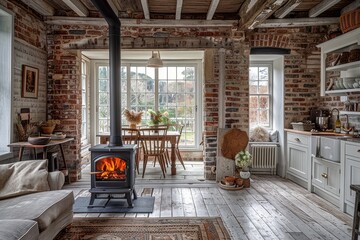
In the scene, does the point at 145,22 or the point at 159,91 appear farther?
the point at 159,91

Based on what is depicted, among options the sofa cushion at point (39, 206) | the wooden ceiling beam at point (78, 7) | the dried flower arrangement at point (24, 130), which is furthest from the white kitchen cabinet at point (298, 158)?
the dried flower arrangement at point (24, 130)

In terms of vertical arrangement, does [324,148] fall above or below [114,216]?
above

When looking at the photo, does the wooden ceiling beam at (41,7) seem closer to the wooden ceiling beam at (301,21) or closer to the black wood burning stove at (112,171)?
the black wood burning stove at (112,171)

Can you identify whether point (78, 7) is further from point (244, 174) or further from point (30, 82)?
point (244, 174)

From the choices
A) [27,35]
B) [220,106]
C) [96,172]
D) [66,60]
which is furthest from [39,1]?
[220,106]

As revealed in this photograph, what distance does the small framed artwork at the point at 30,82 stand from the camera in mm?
4031

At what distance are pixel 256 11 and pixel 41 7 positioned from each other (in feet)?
10.4

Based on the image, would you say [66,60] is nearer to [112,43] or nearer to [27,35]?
[27,35]

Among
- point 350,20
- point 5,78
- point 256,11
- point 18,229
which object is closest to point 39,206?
point 18,229

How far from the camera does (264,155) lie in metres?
5.33

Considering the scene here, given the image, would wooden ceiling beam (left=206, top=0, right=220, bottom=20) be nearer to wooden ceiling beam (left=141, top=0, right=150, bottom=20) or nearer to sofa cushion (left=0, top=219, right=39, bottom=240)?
wooden ceiling beam (left=141, top=0, right=150, bottom=20)

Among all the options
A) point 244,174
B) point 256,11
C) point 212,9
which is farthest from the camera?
point 244,174

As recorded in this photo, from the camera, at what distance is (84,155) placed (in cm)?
608

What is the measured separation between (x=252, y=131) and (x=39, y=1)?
428cm
